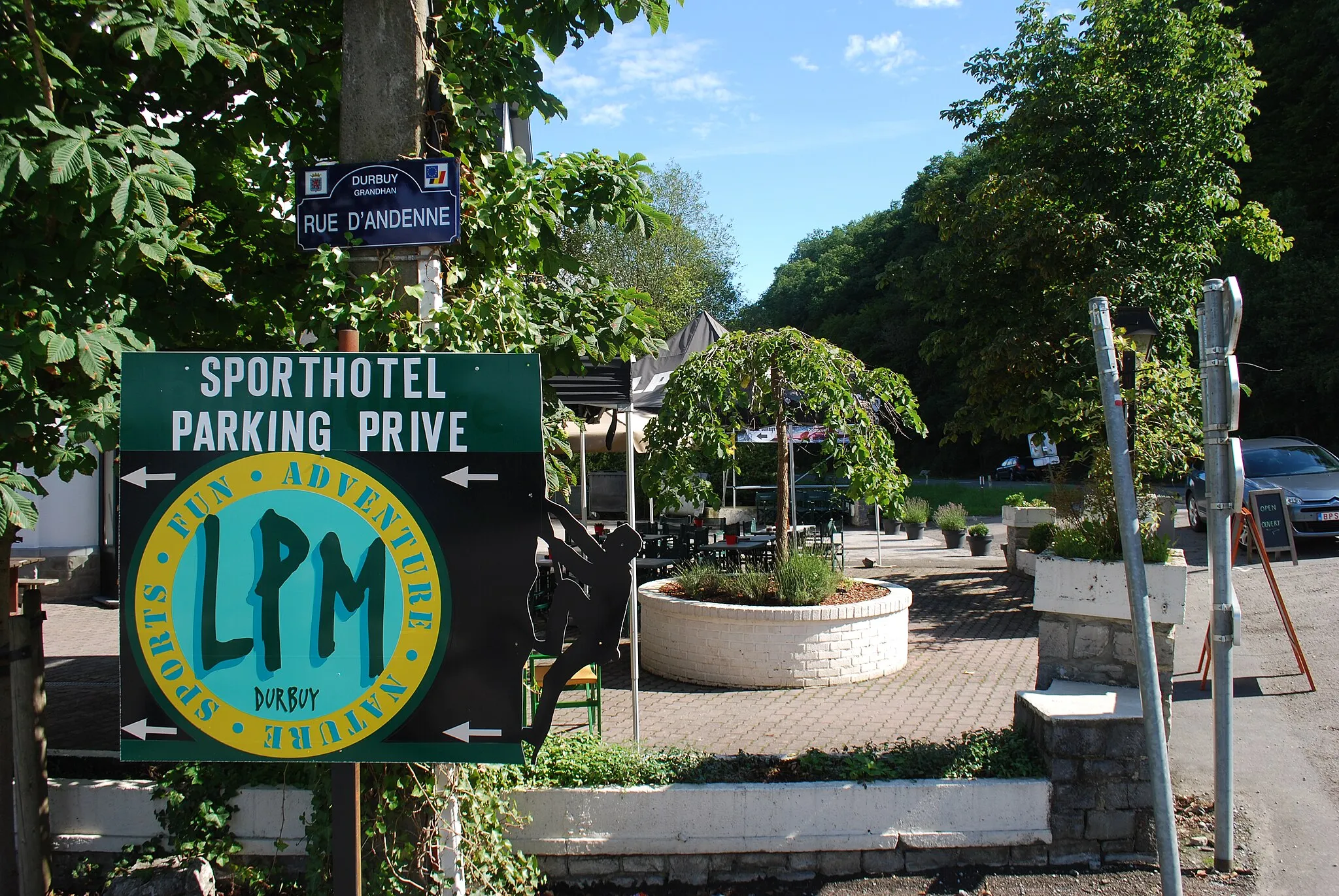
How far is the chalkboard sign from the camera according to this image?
299 inches

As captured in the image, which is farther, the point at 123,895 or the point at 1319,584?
the point at 1319,584

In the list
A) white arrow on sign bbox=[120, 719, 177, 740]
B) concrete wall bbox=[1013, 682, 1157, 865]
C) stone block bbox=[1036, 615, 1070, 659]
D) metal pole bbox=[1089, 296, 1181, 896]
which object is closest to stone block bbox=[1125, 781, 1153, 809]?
concrete wall bbox=[1013, 682, 1157, 865]

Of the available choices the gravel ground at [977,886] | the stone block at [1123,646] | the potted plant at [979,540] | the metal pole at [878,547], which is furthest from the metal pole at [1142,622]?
the potted plant at [979,540]

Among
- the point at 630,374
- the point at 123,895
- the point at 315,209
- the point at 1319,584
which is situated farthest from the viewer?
the point at 1319,584

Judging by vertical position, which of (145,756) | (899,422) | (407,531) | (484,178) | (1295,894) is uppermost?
(484,178)

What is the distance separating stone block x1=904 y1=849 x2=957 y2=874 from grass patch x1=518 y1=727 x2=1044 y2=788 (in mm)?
304

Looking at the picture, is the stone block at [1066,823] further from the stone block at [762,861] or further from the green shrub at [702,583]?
the green shrub at [702,583]

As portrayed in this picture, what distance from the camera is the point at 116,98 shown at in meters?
3.94

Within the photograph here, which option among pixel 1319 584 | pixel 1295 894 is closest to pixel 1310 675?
pixel 1295 894

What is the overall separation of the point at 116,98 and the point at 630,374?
2.84m

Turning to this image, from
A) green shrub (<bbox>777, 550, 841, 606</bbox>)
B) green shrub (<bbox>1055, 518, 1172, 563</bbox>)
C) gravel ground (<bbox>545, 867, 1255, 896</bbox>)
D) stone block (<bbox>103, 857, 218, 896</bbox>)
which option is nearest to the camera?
stone block (<bbox>103, 857, 218, 896</bbox>)

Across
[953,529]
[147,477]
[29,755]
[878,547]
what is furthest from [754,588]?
[953,529]

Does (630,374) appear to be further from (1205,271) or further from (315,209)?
(1205,271)

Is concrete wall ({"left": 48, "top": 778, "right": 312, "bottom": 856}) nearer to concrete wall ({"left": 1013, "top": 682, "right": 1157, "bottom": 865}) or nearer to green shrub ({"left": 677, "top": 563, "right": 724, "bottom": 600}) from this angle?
concrete wall ({"left": 1013, "top": 682, "right": 1157, "bottom": 865})
